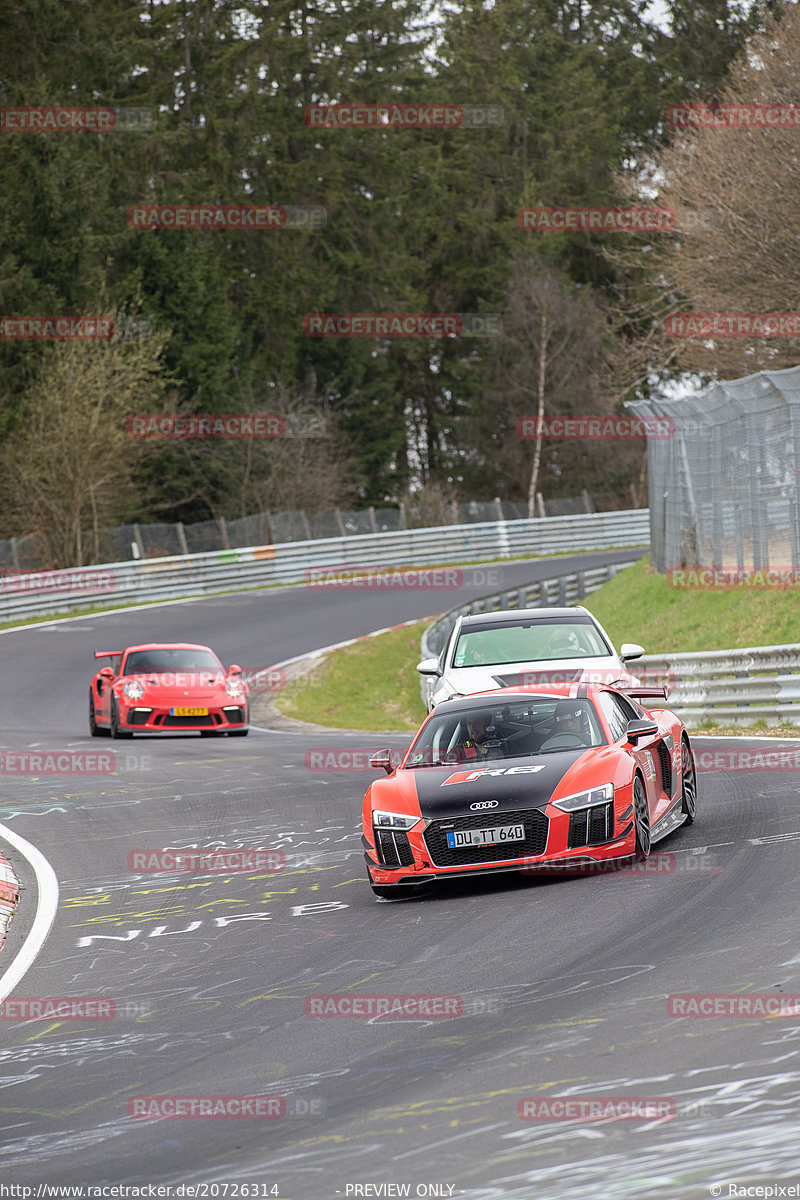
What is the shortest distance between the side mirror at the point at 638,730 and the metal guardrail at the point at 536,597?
16231 mm

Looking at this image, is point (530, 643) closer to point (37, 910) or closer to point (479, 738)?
point (479, 738)

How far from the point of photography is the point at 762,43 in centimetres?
3281

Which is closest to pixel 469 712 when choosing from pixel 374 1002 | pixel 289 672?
pixel 374 1002

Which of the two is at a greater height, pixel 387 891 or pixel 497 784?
pixel 497 784

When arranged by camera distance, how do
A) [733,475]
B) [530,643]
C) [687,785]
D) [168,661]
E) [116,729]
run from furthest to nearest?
[733,475]
[168,661]
[116,729]
[530,643]
[687,785]

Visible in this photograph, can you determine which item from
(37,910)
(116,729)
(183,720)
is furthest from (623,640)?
(37,910)

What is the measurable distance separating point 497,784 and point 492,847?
39 centimetres

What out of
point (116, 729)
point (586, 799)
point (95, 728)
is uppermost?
point (586, 799)

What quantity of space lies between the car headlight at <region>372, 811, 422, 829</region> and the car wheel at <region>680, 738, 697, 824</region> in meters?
2.49

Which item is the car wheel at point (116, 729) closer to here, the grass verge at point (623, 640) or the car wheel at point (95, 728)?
the car wheel at point (95, 728)

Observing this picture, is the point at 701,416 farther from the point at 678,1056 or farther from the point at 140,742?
the point at 678,1056

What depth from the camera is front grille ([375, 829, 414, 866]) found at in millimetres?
9695

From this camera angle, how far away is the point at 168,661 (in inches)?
906

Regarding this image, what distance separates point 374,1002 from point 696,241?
90.3 feet
